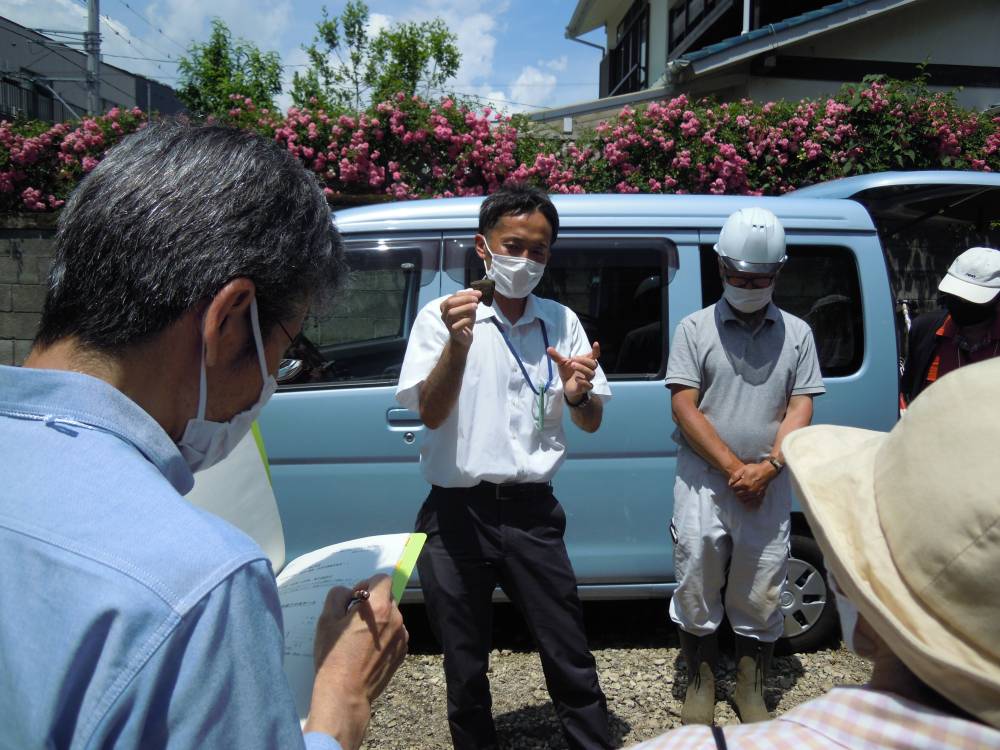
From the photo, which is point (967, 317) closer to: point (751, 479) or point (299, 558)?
point (751, 479)

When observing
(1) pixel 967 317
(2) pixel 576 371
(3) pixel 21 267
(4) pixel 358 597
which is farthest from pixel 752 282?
(3) pixel 21 267

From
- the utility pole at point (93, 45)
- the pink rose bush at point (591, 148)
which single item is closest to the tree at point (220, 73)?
the utility pole at point (93, 45)

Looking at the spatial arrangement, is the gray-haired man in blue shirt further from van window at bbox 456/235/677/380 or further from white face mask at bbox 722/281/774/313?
van window at bbox 456/235/677/380

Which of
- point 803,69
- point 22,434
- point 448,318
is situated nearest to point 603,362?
point 448,318

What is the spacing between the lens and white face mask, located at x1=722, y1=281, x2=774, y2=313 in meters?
3.00

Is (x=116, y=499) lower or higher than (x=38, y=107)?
lower

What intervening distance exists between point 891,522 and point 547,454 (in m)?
1.67

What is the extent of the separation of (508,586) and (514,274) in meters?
1.03

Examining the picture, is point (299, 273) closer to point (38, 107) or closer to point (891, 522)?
point (891, 522)

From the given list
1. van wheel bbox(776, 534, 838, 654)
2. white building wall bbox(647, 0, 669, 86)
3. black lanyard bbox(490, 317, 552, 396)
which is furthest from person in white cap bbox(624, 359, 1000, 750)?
white building wall bbox(647, 0, 669, 86)

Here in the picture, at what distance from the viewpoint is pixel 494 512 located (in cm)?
249

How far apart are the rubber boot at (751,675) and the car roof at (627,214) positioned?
1803mm

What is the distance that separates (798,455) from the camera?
112cm

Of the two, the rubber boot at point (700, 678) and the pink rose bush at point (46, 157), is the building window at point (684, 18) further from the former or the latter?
the rubber boot at point (700, 678)
